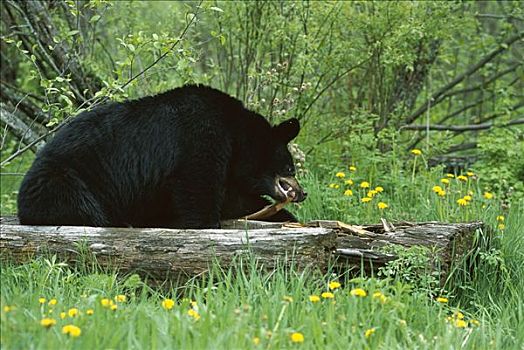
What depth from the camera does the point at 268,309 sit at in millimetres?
4109

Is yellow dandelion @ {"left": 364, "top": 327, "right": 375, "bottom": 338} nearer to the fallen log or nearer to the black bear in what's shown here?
the fallen log

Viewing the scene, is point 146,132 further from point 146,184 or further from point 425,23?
point 425,23

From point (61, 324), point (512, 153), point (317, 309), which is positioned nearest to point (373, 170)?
point (512, 153)

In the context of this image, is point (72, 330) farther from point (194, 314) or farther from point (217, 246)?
point (217, 246)

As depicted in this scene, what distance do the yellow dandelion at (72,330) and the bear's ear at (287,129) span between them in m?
3.18

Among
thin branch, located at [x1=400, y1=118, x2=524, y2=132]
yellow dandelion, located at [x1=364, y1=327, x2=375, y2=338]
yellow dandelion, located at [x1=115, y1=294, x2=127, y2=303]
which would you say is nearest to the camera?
yellow dandelion, located at [x1=364, y1=327, x2=375, y2=338]

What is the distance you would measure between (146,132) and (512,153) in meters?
4.25

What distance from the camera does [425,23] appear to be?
9016 mm

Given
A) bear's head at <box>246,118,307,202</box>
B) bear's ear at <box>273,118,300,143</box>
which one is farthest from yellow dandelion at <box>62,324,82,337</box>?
bear's ear at <box>273,118,300,143</box>

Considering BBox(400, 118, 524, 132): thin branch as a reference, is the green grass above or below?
below

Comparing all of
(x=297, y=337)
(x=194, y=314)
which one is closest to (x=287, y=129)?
(x=194, y=314)

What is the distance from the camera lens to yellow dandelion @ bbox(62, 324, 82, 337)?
3.40 m

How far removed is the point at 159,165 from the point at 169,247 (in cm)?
98

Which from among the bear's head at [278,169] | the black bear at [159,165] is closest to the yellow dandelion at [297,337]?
the black bear at [159,165]
